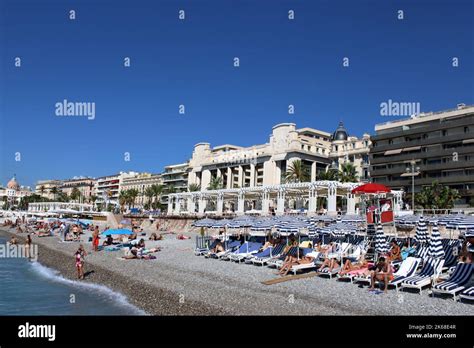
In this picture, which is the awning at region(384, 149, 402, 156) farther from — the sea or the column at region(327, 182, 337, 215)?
the sea

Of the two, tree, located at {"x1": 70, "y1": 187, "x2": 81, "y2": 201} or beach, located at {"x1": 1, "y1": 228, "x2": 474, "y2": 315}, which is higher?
tree, located at {"x1": 70, "y1": 187, "x2": 81, "y2": 201}

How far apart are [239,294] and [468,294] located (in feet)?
21.1

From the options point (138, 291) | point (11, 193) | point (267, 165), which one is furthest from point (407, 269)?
point (11, 193)

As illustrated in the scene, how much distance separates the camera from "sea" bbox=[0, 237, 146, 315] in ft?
43.8

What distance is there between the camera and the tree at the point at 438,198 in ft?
166

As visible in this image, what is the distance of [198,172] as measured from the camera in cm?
10462

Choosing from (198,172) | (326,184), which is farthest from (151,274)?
(198,172)

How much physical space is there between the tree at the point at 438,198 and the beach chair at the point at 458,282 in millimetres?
43116

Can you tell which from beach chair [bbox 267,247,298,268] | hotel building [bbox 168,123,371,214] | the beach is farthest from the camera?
hotel building [bbox 168,123,371,214]

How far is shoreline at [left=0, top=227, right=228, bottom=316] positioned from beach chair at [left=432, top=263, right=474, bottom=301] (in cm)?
618

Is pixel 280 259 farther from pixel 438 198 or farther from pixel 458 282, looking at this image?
pixel 438 198

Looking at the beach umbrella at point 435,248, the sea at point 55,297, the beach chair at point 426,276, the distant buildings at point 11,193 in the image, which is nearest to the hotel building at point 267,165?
the sea at point 55,297

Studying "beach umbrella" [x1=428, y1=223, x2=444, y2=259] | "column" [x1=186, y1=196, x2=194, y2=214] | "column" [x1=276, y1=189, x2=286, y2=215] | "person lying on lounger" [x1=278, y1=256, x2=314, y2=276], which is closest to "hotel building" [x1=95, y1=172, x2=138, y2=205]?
"column" [x1=186, y1=196, x2=194, y2=214]

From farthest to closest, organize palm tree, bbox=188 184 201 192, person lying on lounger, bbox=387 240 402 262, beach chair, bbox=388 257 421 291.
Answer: palm tree, bbox=188 184 201 192
person lying on lounger, bbox=387 240 402 262
beach chair, bbox=388 257 421 291
